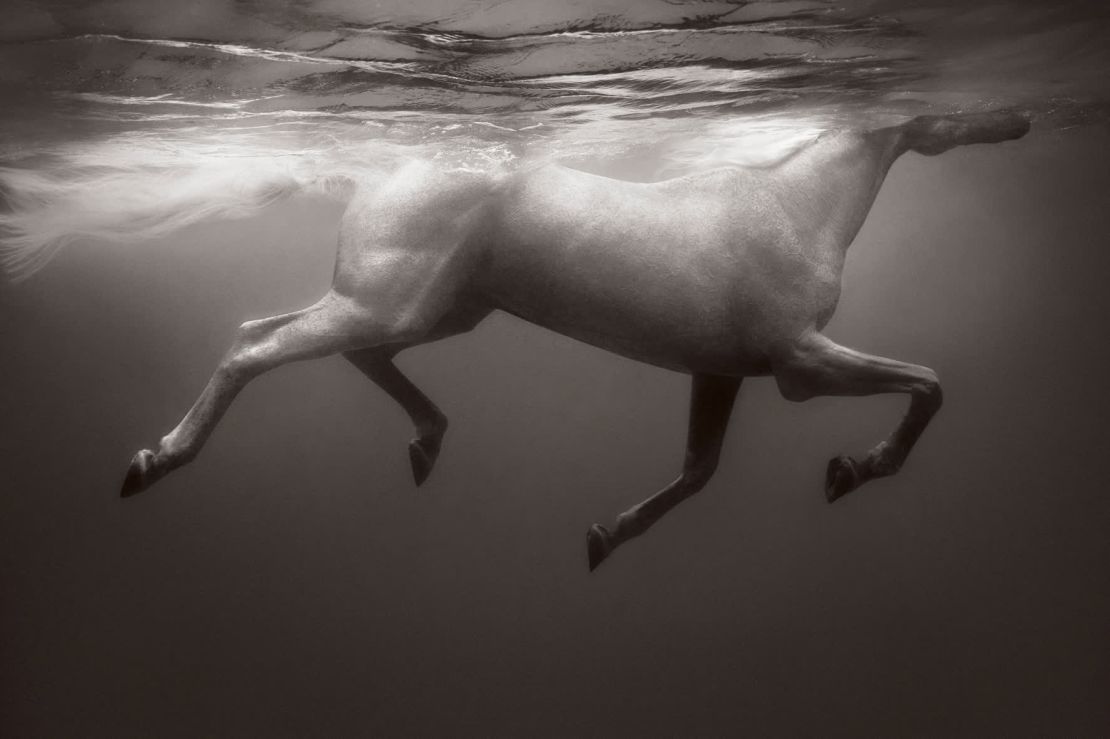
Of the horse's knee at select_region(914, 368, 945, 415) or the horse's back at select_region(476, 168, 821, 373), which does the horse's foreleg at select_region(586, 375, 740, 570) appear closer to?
the horse's back at select_region(476, 168, 821, 373)

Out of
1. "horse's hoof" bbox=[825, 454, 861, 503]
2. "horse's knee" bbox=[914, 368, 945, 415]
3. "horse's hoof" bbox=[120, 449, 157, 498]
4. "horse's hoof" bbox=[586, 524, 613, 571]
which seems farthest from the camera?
"horse's hoof" bbox=[586, 524, 613, 571]

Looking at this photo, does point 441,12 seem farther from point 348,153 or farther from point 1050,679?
point 1050,679

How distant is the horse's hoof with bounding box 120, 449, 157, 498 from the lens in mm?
3557

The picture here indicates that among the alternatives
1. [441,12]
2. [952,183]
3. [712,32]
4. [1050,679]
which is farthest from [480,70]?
[1050,679]

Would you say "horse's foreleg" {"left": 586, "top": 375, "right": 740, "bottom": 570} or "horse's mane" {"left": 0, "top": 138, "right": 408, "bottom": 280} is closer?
"horse's foreleg" {"left": 586, "top": 375, "right": 740, "bottom": 570}

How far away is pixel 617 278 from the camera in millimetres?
4070

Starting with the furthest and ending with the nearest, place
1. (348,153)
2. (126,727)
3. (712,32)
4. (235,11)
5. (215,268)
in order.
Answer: (215,268) → (126,727) → (348,153) → (712,32) → (235,11)

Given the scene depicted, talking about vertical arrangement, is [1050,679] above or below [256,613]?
below

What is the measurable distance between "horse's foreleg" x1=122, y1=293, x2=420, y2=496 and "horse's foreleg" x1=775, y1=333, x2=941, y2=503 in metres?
1.90

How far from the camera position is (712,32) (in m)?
5.11

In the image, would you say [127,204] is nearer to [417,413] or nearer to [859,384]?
[417,413]

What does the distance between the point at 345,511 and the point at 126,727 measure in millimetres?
3614

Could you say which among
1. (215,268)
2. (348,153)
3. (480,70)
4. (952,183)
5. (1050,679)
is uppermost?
(480,70)


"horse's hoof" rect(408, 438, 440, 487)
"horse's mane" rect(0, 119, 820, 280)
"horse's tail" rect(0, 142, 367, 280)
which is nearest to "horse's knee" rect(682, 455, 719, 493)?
"horse's hoof" rect(408, 438, 440, 487)
